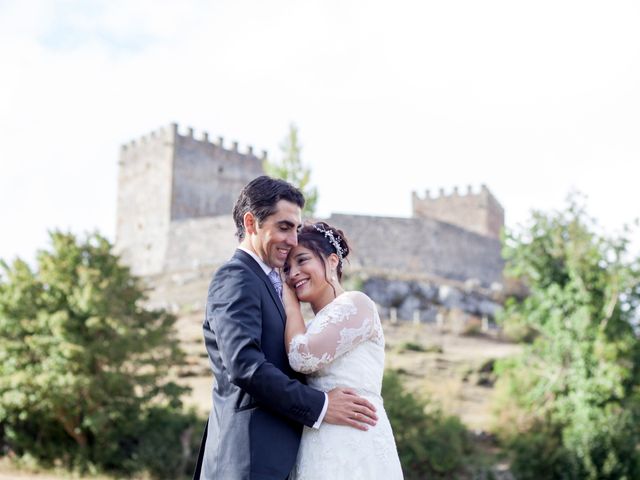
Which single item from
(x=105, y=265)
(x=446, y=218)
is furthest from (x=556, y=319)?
(x=446, y=218)

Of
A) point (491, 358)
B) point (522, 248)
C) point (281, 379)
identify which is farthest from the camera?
point (491, 358)

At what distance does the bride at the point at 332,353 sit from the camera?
3650 mm

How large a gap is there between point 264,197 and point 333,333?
0.75 m

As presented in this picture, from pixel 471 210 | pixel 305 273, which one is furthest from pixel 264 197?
pixel 471 210

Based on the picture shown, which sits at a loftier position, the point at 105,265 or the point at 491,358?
the point at 105,265

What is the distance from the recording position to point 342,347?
372 centimetres

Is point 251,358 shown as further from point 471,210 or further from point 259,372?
point 471,210

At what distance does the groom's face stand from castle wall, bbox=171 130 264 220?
36.4m

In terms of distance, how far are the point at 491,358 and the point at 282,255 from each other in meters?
20.8

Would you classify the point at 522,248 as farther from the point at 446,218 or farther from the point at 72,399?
the point at 446,218

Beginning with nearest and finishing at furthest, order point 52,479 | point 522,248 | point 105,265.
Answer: point 52,479 → point 105,265 → point 522,248

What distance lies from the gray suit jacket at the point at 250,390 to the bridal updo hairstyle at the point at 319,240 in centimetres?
32

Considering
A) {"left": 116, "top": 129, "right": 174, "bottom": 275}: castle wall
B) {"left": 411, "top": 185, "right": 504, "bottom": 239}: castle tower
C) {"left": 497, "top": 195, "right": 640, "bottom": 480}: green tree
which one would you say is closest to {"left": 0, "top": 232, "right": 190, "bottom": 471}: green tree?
{"left": 497, "top": 195, "right": 640, "bottom": 480}: green tree

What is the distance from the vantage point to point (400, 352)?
24.4 m
